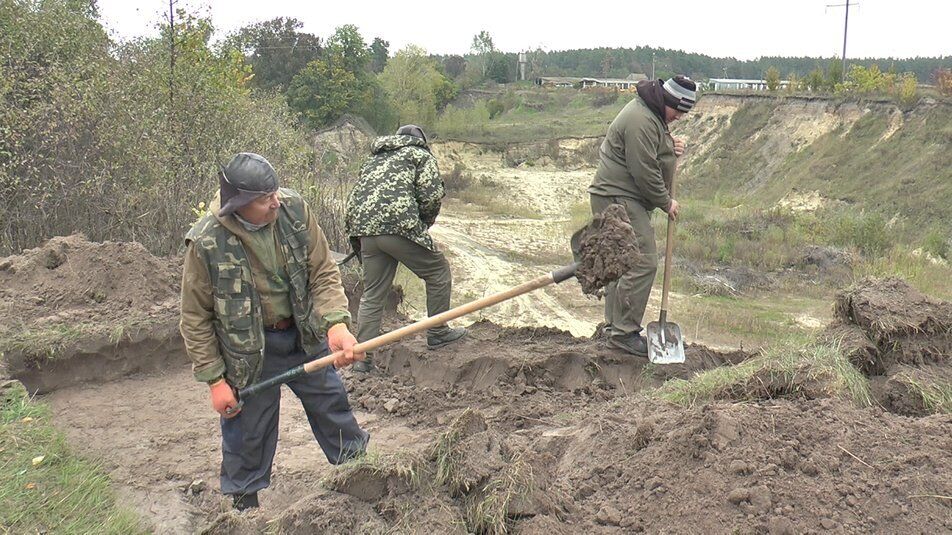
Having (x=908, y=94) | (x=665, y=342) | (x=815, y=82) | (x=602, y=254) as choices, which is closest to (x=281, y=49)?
(x=815, y=82)

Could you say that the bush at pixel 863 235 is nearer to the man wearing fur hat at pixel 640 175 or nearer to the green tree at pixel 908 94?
the green tree at pixel 908 94

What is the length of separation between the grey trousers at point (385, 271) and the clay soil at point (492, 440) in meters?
0.32

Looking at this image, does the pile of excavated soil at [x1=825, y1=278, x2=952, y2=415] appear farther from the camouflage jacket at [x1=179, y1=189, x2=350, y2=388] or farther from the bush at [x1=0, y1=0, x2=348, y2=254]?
the bush at [x1=0, y1=0, x2=348, y2=254]

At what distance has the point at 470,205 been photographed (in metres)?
22.1

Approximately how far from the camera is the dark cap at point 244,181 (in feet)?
10.4

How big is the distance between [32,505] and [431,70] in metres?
35.4

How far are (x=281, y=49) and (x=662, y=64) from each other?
63025 millimetres

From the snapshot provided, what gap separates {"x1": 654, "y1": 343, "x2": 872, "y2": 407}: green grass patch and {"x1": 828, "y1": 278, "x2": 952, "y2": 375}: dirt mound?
254 mm

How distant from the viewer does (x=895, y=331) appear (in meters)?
4.38

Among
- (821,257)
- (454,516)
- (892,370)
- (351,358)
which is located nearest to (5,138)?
(351,358)

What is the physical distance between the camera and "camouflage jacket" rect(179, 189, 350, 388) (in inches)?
130

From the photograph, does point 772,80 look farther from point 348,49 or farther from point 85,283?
point 85,283

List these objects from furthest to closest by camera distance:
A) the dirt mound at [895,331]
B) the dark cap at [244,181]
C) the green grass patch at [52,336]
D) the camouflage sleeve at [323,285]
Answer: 1. the green grass patch at [52,336]
2. the dirt mound at [895,331]
3. the camouflage sleeve at [323,285]
4. the dark cap at [244,181]

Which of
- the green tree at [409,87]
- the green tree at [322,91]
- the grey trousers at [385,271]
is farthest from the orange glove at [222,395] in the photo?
the green tree at [409,87]
